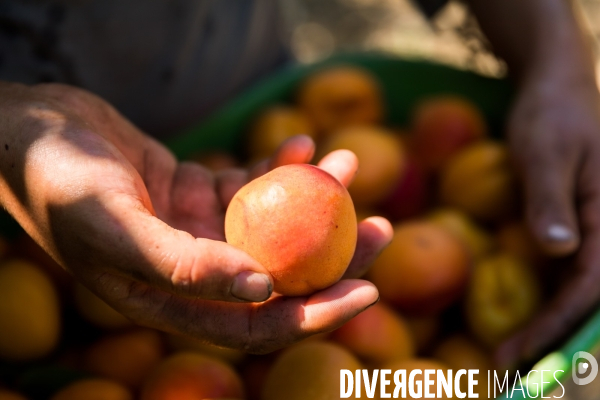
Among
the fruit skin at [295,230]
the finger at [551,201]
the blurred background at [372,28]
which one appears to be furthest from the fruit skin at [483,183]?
the blurred background at [372,28]

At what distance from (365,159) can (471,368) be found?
0.52 meters

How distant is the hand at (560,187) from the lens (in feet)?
3.49

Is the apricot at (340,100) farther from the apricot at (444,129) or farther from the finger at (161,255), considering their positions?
the finger at (161,255)

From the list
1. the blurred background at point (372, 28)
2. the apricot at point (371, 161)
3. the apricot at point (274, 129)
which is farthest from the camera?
the blurred background at point (372, 28)

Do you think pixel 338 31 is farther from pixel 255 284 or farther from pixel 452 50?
pixel 255 284

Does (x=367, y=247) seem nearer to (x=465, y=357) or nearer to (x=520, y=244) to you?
(x=465, y=357)

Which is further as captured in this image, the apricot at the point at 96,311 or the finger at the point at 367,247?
the apricot at the point at 96,311

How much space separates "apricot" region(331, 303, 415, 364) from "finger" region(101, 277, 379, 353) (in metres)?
0.34

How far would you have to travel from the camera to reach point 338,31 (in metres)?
3.08

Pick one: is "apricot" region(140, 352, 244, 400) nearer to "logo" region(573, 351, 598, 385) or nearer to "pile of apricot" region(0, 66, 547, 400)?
"pile of apricot" region(0, 66, 547, 400)

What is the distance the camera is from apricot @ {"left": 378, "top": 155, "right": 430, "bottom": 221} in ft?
4.61

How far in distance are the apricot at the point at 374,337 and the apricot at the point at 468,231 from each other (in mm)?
323

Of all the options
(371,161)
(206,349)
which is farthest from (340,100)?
(206,349)

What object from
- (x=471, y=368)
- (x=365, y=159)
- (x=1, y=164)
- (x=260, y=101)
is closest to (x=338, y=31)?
(x=260, y=101)
